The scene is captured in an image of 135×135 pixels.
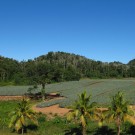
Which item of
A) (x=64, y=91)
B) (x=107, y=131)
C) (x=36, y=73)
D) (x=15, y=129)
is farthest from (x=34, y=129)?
(x=64, y=91)

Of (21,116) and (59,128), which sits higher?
(21,116)

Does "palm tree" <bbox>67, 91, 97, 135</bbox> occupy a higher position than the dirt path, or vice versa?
"palm tree" <bbox>67, 91, 97, 135</bbox>

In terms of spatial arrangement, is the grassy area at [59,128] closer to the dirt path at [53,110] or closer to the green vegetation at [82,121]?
the green vegetation at [82,121]

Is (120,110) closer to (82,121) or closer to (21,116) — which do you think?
(82,121)

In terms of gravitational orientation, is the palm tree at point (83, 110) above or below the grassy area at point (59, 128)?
above

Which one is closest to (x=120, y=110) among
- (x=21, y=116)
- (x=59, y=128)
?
(x=59, y=128)

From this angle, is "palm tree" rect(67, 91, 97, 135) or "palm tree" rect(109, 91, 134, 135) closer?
"palm tree" rect(109, 91, 134, 135)

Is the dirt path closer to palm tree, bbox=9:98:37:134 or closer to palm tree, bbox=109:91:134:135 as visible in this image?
palm tree, bbox=9:98:37:134

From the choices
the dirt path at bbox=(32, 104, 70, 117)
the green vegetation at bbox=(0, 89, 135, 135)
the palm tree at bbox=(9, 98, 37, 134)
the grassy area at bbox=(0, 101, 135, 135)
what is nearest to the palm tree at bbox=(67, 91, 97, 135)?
the green vegetation at bbox=(0, 89, 135, 135)

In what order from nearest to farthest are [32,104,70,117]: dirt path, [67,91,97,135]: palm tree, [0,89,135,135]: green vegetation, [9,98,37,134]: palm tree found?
[0,89,135,135]: green vegetation, [67,91,97,135]: palm tree, [9,98,37,134]: palm tree, [32,104,70,117]: dirt path

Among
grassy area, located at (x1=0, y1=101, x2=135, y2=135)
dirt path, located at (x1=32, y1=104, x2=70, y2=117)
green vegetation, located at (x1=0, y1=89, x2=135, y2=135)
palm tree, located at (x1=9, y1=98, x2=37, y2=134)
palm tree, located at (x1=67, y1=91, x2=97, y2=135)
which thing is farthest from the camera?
dirt path, located at (x1=32, y1=104, x2=70, y2=117)

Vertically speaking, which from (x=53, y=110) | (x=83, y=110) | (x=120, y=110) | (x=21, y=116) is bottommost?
(x=21, y=116)

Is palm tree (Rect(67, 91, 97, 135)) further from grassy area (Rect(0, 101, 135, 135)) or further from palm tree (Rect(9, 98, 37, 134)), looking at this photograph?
palm tree (Rect(9, 98, 37, 134))

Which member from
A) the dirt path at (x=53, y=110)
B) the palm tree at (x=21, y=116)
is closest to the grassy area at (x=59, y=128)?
the palm tree at (x=21, y=116)
